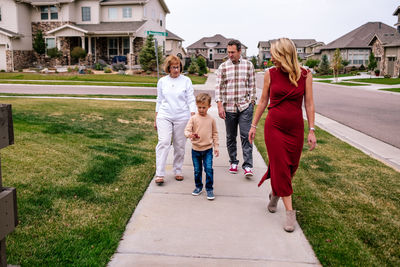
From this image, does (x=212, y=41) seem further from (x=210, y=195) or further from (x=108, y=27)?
(x=210, y=195)

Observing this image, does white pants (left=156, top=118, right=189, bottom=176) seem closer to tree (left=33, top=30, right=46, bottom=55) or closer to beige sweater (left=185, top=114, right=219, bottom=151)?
beige sweater (left=185, top=114, right=219, bottom=151)

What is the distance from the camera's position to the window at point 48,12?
128 ft

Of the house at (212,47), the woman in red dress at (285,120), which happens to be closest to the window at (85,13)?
the woman in red dress at (285,120)

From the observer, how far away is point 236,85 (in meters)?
6.05

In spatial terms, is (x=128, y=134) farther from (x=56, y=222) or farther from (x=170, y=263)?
(x=170, y=263)

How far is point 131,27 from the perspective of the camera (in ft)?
122

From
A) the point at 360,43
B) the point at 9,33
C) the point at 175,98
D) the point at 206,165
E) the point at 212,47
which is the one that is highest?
the point at 212,47

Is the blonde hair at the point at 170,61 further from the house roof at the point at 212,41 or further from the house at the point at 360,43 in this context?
the house roof at the point at 212,41

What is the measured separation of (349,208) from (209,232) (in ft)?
6.60

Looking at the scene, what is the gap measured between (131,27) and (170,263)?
119ft

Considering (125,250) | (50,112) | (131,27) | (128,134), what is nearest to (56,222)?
(125,250)

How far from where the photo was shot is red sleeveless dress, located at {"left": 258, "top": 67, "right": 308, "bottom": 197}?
4.27 meters

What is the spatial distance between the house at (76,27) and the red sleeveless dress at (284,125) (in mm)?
33976

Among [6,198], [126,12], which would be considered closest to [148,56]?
[126,12]
